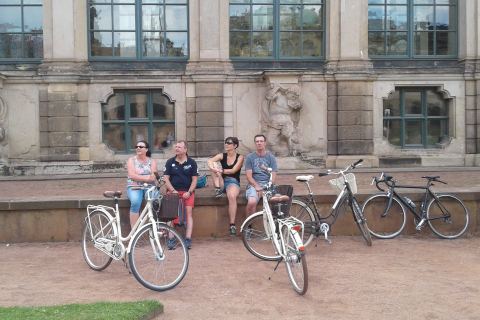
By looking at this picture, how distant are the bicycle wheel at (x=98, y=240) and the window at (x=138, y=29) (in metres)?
9.80

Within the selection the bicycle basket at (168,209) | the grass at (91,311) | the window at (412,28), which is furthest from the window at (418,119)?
the grass at (91,311)

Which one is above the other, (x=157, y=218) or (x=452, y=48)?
(x=452, y=48)

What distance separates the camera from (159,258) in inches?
266

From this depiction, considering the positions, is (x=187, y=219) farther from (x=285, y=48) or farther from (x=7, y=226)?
(x=285, y=48)

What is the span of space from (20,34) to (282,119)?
7.64 meters

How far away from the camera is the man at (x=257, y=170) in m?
9.34

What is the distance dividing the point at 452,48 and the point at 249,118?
6.41 metres

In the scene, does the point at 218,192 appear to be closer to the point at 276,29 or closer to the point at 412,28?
the point at 276,29

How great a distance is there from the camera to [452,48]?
17750 mm

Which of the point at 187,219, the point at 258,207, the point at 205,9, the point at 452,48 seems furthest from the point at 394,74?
the point at 187,219

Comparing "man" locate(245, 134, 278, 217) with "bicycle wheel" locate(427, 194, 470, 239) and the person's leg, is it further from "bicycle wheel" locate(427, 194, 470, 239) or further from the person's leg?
"bicycle wheel" locate(427, 194, 470, 239)

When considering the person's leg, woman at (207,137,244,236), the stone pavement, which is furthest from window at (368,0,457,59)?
the person's leg

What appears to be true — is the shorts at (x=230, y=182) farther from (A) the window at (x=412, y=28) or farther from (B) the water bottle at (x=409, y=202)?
(A) the window at (x=412, y=28)

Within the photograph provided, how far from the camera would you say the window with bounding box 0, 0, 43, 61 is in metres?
16.7
